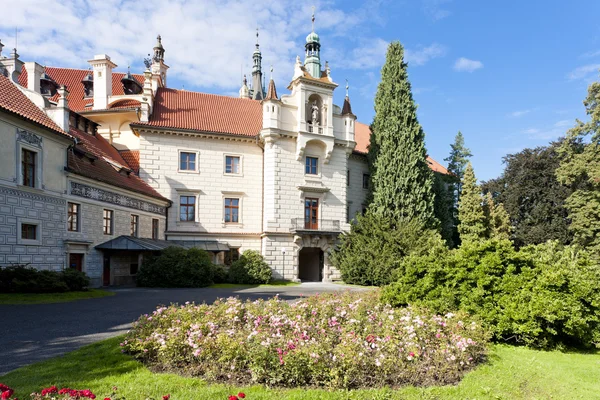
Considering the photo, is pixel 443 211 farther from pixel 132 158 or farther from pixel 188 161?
pixel 132 158

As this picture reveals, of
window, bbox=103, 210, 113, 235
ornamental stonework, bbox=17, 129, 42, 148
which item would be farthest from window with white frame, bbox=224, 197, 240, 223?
ornamental stonework, bbox=17, 129, 42, 148

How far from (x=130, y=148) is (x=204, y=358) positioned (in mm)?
28559

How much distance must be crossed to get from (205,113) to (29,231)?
18242 millimetres

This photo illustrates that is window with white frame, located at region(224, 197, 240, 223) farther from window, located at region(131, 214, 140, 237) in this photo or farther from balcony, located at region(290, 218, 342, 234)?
window, located at region(131, 214, 140, 237)

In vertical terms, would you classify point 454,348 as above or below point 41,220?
below

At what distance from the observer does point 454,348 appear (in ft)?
23.0

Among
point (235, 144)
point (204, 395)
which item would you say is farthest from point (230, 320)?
point (235, 144)

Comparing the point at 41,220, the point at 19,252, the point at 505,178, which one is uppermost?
the point at 505,178

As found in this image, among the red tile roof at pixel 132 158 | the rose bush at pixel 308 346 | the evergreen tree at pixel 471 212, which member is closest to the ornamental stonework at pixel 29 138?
the red tile roof at pixel 132 158

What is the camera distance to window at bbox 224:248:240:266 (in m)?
31.3

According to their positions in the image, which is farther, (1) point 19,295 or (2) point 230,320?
(1) point 19,295

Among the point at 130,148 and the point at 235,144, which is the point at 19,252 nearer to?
the point at 130,148

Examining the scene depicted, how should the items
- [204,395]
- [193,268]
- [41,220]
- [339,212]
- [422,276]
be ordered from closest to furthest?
1. [204,395]
2. [422,276]
3. [41,220]
4. [193,268]
5. [339,212]

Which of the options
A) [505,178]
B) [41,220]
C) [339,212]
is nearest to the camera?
[41,220]
